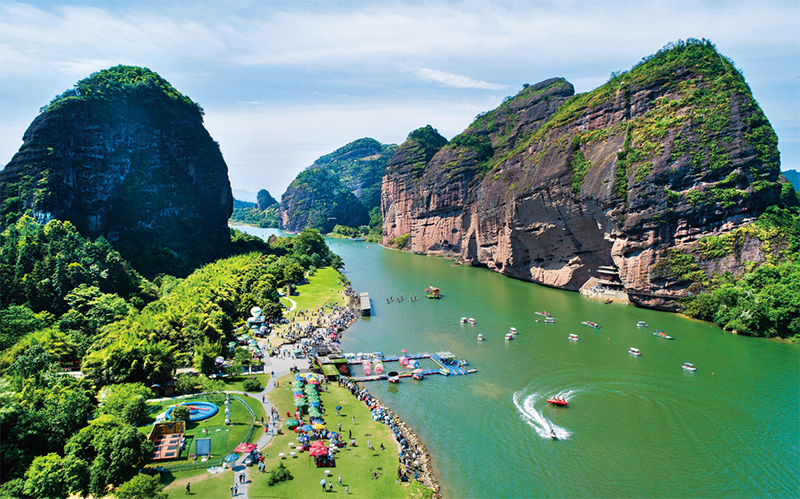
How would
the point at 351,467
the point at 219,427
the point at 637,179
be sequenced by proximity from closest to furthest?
the point at 351,467 < the point at 219,427 < the point at 637,179

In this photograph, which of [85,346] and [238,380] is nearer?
[238,380]

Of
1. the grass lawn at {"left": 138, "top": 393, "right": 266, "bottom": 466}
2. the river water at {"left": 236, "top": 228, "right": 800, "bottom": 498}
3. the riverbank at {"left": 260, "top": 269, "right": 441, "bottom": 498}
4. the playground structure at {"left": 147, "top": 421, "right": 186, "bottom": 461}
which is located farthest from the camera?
the riverbank at {"left": 260, "top": 269, "right": 441, "bottom": 498}

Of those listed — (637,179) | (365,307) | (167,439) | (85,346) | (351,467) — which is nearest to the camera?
(167,439)

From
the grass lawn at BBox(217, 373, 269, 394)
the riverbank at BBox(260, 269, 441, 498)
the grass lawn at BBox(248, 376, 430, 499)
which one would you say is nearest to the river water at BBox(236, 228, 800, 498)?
the riverbank at BBox(260, 269, 441, 498)

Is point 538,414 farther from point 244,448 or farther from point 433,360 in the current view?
point 244,448

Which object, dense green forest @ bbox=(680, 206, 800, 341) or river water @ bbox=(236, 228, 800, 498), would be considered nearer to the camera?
river water @ bbox=(236, 228, 800, 498)

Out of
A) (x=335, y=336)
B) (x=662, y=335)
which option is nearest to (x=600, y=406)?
(x=662, y=335)

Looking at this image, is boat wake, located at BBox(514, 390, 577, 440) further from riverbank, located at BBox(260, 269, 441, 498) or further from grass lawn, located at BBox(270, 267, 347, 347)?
grass lawn, located at BBox(270, 267, 347, 347)

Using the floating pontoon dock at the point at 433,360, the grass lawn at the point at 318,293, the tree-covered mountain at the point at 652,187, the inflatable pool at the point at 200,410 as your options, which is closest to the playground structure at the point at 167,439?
the inflatable pool at the point at 200,410
